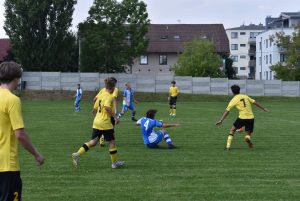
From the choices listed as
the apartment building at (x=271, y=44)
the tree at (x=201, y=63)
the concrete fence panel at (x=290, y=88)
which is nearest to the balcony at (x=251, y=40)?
the apartment building at (x=271, y=44)

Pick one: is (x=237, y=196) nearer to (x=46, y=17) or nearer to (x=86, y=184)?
(x=86, y=184)

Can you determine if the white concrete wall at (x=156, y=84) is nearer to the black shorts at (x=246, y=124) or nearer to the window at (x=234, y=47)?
the black shorts at (x=246, y=124)

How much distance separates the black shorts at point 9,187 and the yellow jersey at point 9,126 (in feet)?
0.19

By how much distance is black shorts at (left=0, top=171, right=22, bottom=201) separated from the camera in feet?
17.5

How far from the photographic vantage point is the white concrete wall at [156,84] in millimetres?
53375

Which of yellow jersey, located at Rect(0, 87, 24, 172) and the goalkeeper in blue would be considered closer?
yellow jersey, located at Rect(0, 87, 24, 172)

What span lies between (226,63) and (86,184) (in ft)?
254

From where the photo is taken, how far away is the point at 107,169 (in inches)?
440

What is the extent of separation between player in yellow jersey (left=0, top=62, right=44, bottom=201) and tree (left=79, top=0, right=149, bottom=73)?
54093mm

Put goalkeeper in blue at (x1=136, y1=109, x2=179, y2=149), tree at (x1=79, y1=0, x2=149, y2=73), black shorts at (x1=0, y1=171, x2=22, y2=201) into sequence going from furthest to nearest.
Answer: tree at (x1=79, y1=0, x2=149, y2=73) < goalkeeper in blue at (x1=136, y1=109, x2=179, y2=149) < black shorts at (x1=0, y1=171, x2=22, y2=201)

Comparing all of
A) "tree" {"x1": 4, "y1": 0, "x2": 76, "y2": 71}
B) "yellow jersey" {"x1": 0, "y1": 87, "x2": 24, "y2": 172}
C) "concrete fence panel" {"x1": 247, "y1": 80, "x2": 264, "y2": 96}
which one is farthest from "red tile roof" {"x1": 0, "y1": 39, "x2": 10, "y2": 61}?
"yellow jersey" {"x1": 0, "y1": 87, "x2": 24, "y2": 172}

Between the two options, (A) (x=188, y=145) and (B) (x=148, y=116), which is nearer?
(B) (x=148, y=116)

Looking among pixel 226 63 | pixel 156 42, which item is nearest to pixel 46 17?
pixel 156 42

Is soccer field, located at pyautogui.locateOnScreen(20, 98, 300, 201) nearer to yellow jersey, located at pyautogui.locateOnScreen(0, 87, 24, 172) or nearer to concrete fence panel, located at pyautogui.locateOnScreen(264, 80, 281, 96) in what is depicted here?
yellow jersey, located at pyautogui.locateOnScreen(0, 87, 24, 172)
